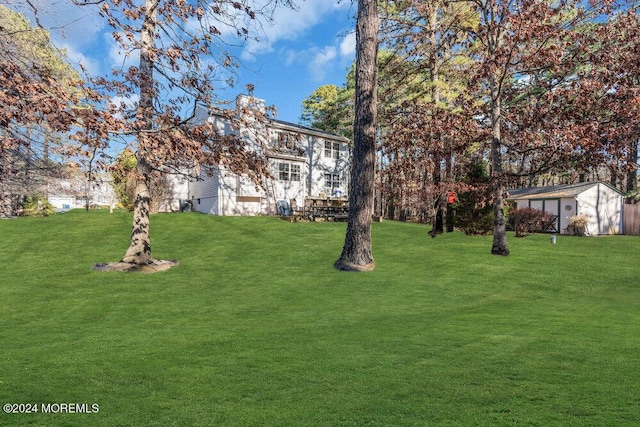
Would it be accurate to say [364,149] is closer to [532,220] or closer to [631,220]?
[532,220]

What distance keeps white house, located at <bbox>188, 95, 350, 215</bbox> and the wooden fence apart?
23.2 m

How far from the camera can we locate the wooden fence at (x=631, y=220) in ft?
99.6

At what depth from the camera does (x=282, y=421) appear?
3.20 meters

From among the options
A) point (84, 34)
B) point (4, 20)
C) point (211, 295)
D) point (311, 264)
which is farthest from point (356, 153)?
point (4, 20)

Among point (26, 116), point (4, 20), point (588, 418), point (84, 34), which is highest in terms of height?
point (4, 20)

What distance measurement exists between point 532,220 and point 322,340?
90.5 ft

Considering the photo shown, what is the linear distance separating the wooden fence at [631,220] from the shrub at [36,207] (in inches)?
1798

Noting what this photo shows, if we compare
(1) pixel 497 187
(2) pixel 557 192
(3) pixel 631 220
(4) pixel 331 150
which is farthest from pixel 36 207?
(3) pixel 631 220

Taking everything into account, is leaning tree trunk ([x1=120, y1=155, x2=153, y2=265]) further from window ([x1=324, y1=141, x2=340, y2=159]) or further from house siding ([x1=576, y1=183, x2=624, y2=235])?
house siding ([x1=576, y1=183, x2=624, y2=235])

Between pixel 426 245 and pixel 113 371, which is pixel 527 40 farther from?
pixel 113 371

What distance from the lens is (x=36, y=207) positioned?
30.1m

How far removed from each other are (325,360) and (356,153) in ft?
31.7

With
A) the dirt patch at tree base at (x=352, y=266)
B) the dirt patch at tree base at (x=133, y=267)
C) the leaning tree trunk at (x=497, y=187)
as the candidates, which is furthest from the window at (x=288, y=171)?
the dirt patch at tree base at (x=352, y=266)

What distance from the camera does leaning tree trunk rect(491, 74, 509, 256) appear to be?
16219mm
